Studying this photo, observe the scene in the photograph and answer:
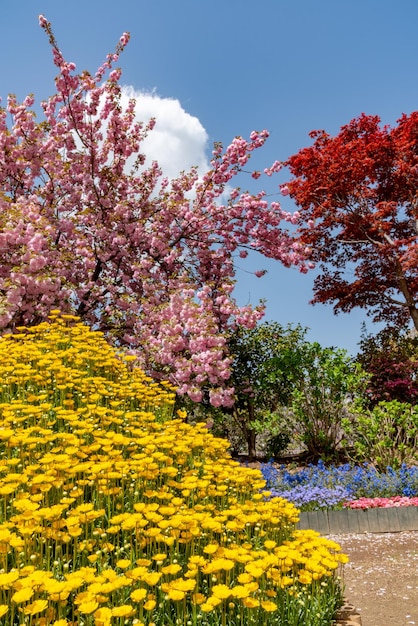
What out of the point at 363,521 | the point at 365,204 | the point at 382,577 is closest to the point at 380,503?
the point at 363,521

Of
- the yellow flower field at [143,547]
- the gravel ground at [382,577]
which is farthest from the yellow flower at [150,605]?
the gravel ground at [382,577]

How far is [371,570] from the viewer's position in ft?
15.3

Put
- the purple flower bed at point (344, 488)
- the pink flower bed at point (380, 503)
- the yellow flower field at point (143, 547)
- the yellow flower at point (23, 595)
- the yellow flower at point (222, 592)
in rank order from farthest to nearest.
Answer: the purple flower bed at point (344, 488) < the pink flower bed at point (380, 503) < the yellow flower field at point (143, 547) < the yellow flower at point (222, 592) < the yellow flower at point (23, 595)

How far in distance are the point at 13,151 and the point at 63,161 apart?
3.13 feet

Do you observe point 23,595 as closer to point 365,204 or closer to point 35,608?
point 35,608

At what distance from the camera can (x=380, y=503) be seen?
21.6ft

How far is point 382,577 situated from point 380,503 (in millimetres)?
2247

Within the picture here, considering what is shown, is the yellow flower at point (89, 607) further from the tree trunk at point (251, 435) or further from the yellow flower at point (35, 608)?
the tree trunk at point (251, 435)

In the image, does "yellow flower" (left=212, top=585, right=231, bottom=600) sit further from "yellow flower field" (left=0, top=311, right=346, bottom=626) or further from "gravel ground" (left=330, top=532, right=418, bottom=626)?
"gravel ground" (left=330, top=532, right=418, bottom=626)

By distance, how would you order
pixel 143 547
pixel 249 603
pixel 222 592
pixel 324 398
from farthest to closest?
pixel 324 398
pixel 143 547
pixel 249 603
pixel 222 592

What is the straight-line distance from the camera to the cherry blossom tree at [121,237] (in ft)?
27.6

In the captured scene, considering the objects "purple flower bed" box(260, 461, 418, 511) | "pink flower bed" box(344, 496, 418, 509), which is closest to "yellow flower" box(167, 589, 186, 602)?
"purple flower bed" box(260, 461, 418, 511)

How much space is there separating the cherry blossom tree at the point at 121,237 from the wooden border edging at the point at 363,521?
2.66 m

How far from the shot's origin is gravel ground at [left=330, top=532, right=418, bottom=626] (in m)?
3.61
